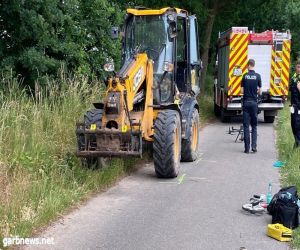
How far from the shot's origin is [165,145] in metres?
8.81

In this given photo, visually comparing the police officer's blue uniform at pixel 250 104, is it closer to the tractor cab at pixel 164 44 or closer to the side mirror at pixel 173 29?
the tractor cab at pixel 164 44

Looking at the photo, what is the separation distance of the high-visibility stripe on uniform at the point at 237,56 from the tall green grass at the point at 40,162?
314 inches

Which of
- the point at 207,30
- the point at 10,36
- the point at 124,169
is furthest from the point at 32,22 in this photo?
the point at 207,30

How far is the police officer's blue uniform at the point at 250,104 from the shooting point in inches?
490

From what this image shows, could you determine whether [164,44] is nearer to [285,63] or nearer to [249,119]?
[249,119]

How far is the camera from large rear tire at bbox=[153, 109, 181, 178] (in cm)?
884

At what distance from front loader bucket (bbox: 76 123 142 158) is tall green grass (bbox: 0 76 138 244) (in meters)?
0.35

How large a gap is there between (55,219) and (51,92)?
4.48 meters

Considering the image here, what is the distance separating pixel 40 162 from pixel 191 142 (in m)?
3.93

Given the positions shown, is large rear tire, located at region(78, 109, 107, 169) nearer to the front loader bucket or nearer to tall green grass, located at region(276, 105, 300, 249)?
the front loader bucket

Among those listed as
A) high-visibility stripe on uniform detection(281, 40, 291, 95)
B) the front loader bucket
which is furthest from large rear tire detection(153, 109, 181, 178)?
high-visibility stripe on uniform detection(281, 40, 291, 95)

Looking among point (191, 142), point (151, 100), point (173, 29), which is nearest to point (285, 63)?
point (191, 142)

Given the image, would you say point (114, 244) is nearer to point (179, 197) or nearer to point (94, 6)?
point (179, 197)

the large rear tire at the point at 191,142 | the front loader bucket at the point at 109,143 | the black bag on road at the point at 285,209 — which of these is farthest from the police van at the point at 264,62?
the black bag on road at the point at 285,209
